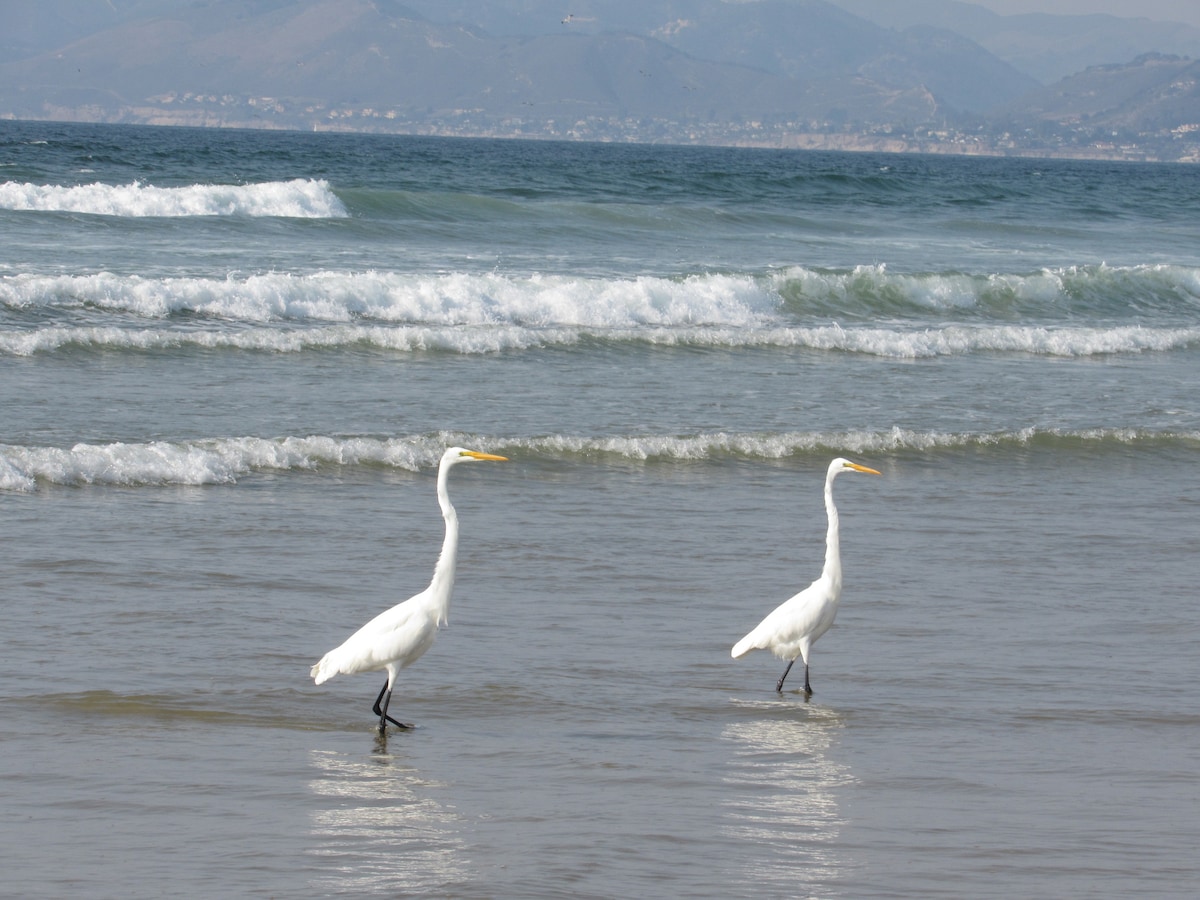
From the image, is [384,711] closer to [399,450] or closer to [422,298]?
[399,450]

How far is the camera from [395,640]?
632cm

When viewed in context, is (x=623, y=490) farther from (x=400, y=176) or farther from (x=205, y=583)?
(x=400, y=176)

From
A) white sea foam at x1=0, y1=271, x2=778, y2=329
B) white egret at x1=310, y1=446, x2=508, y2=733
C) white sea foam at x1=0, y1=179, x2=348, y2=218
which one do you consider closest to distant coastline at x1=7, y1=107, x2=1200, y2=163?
white sea foam at x1=0, y1=179, x2=348, y2=218

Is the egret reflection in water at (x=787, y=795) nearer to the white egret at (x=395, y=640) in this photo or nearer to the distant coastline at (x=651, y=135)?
the white egret at (x=395, y=640)

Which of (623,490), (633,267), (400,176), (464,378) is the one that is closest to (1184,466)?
(623,490)

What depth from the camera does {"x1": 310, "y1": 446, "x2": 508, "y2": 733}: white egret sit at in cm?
628

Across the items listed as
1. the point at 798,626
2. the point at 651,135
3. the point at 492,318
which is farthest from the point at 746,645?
the point at 651,135

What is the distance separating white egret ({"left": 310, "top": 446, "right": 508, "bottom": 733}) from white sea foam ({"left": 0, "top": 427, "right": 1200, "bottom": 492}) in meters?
4.67

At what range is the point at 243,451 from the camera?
11.2 metres

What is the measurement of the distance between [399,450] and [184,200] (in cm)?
1870

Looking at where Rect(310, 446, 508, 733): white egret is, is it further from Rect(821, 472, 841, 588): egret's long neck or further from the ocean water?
Rect(821, 472, 841, 588): egret's long neck

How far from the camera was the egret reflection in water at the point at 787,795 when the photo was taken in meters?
4.84

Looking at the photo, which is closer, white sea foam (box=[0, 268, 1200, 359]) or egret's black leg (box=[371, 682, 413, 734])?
egret's black leg (box=[371, 682, 413, 734])

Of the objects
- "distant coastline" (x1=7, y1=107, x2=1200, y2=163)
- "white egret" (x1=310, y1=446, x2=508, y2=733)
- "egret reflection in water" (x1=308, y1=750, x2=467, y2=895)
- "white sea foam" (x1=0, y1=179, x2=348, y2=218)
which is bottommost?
"egret reflection in water" (x1=308, y1=750, x2=467, y2=895)
